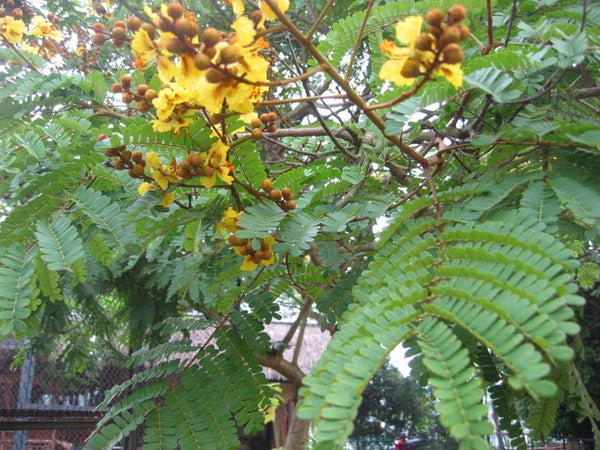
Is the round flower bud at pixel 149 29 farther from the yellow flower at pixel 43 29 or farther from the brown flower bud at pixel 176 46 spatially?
the yellow flower at pixel 43 29

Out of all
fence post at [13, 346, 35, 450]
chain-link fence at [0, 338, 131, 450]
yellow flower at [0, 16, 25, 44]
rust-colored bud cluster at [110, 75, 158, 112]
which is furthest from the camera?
fence post at [13, 346, 35, 450]

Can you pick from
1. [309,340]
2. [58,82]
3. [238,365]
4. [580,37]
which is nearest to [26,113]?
[58,82]

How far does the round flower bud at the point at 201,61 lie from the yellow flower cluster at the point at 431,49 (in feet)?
1.02

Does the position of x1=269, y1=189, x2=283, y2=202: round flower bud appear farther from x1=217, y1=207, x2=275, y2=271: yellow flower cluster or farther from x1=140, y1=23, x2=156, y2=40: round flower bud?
x1=140, y1=23, x2=156, y2=40: round flower bud

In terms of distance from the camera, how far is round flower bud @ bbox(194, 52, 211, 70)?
91 cm

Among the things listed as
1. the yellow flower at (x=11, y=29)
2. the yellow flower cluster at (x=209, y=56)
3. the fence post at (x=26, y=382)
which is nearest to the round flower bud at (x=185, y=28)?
the yellow flower cluster at (x=209, y=56)

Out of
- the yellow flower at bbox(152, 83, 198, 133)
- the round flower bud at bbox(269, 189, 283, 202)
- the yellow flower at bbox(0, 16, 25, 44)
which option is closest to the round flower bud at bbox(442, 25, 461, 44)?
the yellow flower at bbox(152, 83, 198, 133)

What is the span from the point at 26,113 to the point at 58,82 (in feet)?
1.43

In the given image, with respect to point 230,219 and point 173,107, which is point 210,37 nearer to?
point 173,107

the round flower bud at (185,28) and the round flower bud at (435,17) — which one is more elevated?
the round flower bud at (185,28)

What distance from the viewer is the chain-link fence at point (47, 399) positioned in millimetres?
4598

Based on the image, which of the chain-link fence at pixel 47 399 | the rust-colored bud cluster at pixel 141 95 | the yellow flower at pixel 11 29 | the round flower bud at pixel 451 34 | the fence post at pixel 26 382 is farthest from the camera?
the fence post at pixel 26 382

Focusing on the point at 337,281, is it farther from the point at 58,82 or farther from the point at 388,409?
the point at 388,409

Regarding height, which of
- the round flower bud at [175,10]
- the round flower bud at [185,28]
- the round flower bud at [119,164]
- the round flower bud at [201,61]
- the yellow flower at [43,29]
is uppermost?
the yellow flower at [43,29]
